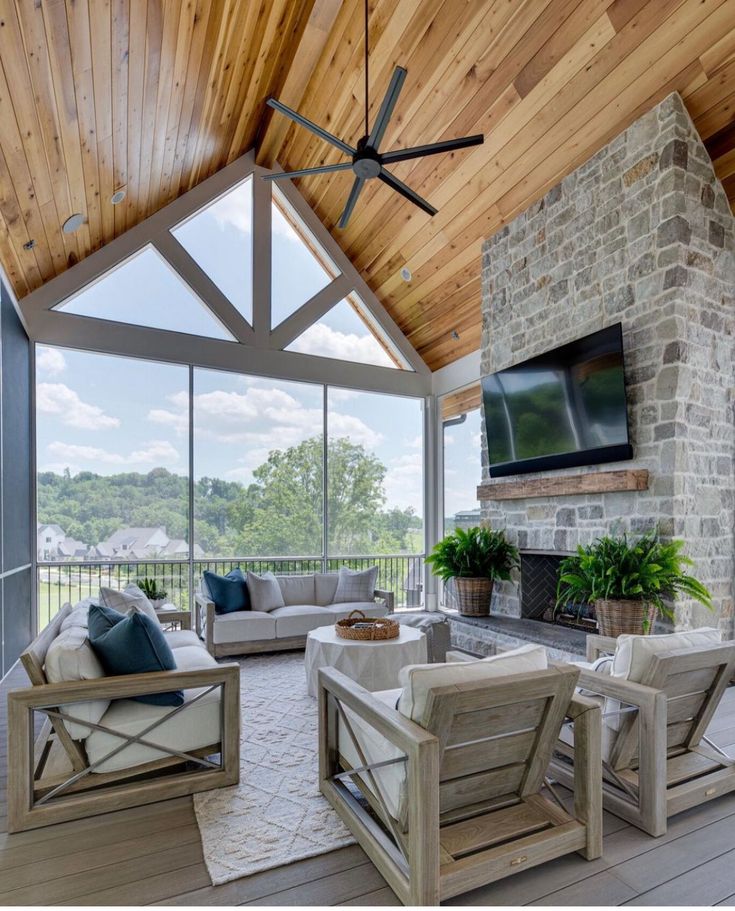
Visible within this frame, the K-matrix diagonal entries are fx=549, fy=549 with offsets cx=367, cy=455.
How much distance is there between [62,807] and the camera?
2.33 m

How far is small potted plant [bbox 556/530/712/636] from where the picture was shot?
12.5 feet

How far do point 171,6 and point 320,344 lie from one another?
3.80 metres

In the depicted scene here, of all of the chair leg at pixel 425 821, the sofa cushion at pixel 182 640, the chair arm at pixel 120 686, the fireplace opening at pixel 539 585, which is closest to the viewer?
the chair leg at pixel 425 821

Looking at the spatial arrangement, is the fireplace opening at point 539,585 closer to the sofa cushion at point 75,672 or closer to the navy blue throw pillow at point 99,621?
the navy blue throw pillow at point 99,621

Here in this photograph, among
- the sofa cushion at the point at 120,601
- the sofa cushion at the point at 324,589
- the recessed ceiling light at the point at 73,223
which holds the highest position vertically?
the recessed ceiling light at the point at 73,223

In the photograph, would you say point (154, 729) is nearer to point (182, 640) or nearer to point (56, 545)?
point (182, 640)

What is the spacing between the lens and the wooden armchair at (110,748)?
2289 millimetres

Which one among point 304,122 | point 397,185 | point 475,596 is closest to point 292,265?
point 397,185

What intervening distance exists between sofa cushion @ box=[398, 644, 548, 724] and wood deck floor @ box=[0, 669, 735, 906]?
635mm

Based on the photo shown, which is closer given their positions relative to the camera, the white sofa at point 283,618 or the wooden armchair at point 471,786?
the wooden armchair at point 471,786

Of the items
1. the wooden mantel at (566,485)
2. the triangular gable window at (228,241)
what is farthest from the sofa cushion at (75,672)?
the triangular gable window at (228,241)

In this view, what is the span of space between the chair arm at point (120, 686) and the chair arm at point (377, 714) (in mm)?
508

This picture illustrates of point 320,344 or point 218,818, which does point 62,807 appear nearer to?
point 218,818

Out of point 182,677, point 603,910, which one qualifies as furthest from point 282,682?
point 603,910
